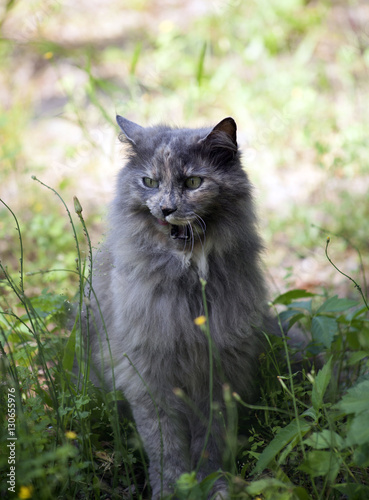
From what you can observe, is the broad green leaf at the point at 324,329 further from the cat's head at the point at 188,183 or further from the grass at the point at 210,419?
the cat's head at the point at 188,183

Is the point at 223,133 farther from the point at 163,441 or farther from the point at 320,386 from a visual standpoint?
the point at 163,441

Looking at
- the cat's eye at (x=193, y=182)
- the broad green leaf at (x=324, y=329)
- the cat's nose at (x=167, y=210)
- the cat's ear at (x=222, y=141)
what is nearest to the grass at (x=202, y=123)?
the broad green leaf at (x=324, y=329)

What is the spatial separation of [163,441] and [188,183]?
106 centimetres

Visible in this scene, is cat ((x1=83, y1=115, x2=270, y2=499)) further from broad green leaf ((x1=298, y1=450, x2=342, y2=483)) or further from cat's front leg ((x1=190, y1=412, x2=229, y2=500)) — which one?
broad green leaf ((x1=298, y1=450, x2=342, y2=483))

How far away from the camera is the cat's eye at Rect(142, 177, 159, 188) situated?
195 centimetres

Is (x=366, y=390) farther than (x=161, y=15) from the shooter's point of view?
No

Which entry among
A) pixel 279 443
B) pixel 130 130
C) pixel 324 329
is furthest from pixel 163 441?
pixel 130 130

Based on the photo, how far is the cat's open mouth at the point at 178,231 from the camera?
6.24 ft

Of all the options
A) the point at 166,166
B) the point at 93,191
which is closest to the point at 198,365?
the point at 166,166

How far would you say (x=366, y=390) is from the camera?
1449 millimetres

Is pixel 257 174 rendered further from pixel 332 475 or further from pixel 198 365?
pixel 332 475

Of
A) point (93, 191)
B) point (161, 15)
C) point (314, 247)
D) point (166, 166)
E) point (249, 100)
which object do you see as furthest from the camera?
point (161, 15)

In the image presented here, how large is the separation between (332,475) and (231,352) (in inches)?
26.4

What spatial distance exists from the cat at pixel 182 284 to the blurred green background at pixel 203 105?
1.39 meters
